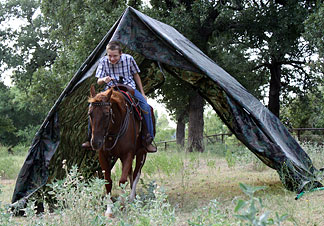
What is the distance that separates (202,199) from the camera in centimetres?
592

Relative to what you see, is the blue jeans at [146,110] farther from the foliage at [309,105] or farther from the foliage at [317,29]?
the foliage at [309,105]

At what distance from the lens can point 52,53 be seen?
2855 centimetres

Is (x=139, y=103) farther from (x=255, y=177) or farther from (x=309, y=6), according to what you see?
(x=309, y=6)

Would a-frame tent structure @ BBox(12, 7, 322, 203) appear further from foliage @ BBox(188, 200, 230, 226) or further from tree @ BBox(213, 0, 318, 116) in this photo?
tree @ BBox(213, 0, 318, 116)

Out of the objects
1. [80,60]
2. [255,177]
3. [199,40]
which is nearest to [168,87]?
[199,40]

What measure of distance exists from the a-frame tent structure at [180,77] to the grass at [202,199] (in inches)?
23.1

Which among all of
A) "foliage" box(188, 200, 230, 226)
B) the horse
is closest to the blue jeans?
the horse

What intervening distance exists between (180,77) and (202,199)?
214 cm

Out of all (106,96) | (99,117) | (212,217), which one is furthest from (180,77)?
(212,217)

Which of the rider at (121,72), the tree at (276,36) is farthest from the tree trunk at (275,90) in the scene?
the rider at (121,72)

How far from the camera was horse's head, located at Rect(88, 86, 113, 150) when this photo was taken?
14.6ft

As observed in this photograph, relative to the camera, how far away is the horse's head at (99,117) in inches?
175

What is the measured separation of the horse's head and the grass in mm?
589

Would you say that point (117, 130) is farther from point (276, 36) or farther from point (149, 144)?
point (276, 36)
